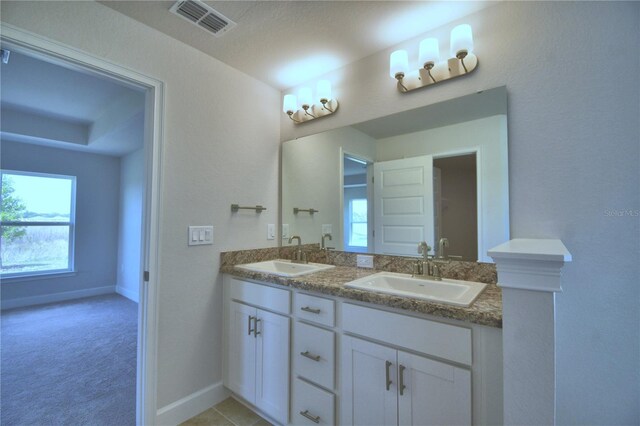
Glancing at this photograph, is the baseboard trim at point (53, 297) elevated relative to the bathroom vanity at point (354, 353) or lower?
lower

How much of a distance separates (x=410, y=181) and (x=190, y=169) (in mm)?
1408

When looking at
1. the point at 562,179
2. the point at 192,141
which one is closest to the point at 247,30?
the point at 192,141

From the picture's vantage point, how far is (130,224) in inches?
180

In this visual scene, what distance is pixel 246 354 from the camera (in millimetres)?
1803

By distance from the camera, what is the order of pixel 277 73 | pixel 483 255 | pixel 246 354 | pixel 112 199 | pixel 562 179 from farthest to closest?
pixel 112 199 < pixel 277 73 < pixel 246 354 < pixel 483 255 < pixel 562 179

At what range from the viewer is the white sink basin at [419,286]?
1.25 m

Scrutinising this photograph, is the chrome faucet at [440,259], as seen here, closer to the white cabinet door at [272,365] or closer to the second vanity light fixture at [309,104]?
the white cabinet door at [272,365]

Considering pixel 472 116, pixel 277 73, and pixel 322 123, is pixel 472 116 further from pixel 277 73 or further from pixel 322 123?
pixel 277 73

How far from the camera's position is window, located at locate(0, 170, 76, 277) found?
391cm

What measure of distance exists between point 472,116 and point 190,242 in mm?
1829

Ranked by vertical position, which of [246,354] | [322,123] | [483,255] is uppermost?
[322,123]

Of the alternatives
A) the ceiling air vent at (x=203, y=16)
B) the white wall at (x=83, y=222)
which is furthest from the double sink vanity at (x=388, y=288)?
the white wall at (x=83, y=222)

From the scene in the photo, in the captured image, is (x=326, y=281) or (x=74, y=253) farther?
(x=74, y=253)

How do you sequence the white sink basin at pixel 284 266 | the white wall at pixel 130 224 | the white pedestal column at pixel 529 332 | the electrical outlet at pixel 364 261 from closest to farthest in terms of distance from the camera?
1. the white pedestal column at pixel 529 332
2. the electrical outlet at pixel 364 261
3. the white sink basin at pixel 284 266
4. the white wall at pixel 130 224
